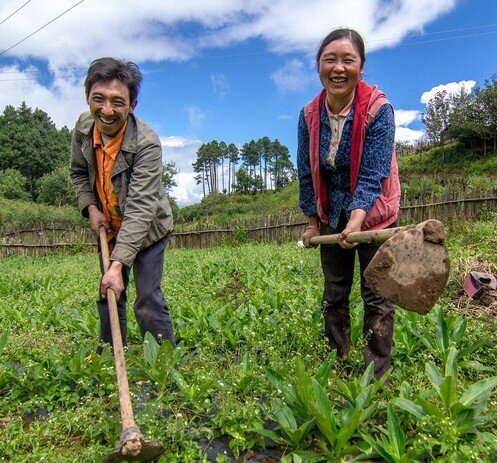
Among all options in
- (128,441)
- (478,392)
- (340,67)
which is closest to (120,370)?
(128,441)

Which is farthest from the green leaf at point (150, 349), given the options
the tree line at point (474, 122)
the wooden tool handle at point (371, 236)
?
the tree line at point (474, 122)

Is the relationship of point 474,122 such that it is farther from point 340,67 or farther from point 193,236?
point 340,67

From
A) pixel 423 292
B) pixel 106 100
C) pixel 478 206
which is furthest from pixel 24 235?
pixel 423 292

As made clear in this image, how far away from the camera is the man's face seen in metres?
2.71

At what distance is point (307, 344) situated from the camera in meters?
2.97

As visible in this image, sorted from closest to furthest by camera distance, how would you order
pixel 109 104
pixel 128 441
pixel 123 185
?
Result: pixel 128 441
pixel 109 104
pixel 123 185

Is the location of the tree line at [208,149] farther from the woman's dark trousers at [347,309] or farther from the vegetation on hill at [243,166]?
the woman's dark trousers at [347,309]

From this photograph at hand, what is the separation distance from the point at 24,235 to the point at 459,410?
17004mm

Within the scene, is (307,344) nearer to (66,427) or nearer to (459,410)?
(459,410)

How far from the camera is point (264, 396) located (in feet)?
9.25

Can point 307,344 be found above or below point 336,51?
below

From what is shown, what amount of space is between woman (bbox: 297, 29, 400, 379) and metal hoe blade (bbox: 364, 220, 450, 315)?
0.31m

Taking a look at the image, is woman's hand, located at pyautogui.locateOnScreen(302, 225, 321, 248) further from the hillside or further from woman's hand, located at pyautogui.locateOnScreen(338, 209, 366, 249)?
the hillside

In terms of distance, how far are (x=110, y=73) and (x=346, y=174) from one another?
1450 mm
